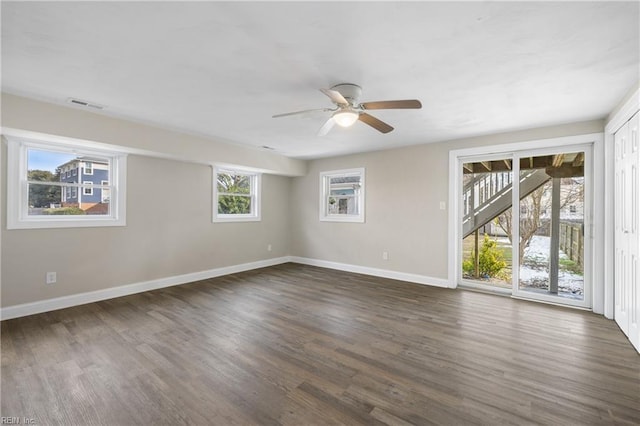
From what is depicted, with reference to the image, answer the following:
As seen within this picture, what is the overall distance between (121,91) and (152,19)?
1.43 metres

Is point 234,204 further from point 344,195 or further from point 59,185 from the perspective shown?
point 59,185

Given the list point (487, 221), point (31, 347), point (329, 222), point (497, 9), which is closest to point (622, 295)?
point (487, 221)

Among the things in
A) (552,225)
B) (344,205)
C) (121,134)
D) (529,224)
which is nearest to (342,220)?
(344,205)

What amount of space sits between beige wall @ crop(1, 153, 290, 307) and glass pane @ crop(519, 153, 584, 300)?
4801mm

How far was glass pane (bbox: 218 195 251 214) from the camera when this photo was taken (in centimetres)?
571

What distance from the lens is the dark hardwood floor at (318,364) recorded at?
1830 mm

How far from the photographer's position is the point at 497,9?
1.66 meters

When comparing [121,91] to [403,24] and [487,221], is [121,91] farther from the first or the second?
[487,221]

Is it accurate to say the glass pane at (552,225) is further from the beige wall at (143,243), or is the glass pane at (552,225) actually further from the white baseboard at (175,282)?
the beige wall at (143,243)

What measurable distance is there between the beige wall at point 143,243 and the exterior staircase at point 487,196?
405 cm

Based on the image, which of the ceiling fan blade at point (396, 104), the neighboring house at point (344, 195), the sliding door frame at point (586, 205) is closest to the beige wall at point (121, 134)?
the neighboring house at point (344, 195)

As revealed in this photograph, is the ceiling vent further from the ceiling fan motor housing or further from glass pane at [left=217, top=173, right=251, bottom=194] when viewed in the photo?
the ceiling fan motor housing

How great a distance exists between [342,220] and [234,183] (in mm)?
2373

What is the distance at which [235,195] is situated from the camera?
234 inches
